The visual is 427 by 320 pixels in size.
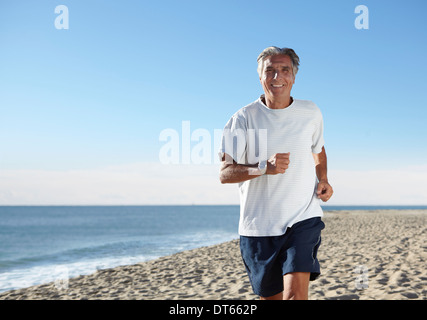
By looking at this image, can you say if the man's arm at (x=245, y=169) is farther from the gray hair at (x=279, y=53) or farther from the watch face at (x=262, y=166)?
the gray hair at (x=279, y=53)

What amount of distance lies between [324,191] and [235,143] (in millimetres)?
677

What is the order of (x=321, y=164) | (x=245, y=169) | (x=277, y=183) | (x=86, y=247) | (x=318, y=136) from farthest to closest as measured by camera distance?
(x=86, y=247)
(x=321, y=164)
(x=318, y=136)
(x=277, y=183)
(x=245, y=169)

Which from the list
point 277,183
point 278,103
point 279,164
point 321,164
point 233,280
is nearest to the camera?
point 279,164

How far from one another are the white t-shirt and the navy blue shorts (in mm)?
52

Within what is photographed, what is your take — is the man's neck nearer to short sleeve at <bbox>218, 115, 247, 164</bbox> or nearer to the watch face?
short sleeve at <bbox>218, 115, 247, 164</bbox>

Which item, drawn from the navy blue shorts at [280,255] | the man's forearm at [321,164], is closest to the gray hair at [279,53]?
the man's forearm at [321,164]

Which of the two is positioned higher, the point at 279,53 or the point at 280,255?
the point at 279,53

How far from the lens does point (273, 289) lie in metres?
2.41

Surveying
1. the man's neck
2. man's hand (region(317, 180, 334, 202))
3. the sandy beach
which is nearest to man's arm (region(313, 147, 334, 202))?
man's hand (region(317, 180, 334, 202))

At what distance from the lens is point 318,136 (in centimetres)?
255

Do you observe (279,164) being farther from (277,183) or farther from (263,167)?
(277,183)

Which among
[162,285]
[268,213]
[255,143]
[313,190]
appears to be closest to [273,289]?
[268,213]

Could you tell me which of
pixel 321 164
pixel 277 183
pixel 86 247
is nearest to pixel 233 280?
pixel 321 164

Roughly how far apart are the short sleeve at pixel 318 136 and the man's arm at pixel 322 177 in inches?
3.7
